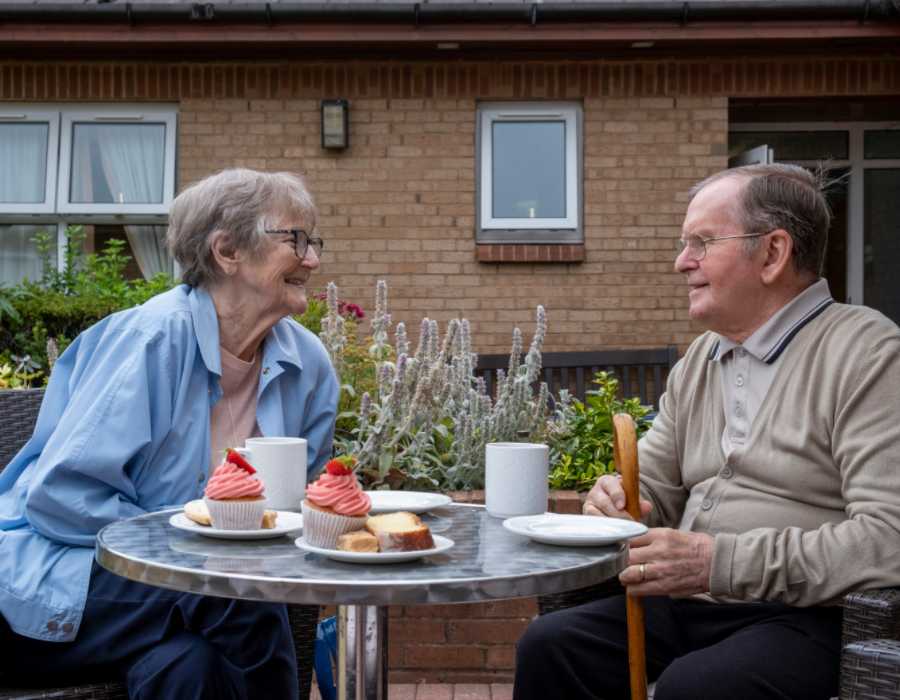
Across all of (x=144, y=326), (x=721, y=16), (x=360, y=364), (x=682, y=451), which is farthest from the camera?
(x=721, y=16)

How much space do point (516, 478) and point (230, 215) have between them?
42.6 inches

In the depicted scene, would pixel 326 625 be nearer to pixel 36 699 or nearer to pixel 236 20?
pixel 36 699

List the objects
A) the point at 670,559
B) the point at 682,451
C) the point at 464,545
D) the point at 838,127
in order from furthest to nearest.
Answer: the point at 838,127
the point at 682,451
the point at 670,559
the point at 464,545

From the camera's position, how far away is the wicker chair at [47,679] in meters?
2.24

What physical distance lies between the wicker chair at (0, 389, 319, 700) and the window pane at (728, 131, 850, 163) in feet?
22.8

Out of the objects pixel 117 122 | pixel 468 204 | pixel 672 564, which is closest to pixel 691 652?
pixel 672 564

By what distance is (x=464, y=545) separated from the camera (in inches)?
81.8

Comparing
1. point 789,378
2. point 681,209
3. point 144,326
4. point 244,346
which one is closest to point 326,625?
point 244,346

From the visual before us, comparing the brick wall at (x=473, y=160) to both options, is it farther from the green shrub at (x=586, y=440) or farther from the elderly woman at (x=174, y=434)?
the elderly woman at (x=174, y=434)

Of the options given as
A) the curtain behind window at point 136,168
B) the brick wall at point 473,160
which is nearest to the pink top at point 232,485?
the brick wall at point 473,160

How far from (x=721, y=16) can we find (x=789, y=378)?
5.68 metres

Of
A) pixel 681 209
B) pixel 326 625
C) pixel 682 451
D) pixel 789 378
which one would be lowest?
pixel 326 625

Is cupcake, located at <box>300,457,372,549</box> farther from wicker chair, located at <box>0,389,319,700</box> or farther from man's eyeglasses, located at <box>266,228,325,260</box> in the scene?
man's eyeglasses, located at <box>266,228,325,260</box>

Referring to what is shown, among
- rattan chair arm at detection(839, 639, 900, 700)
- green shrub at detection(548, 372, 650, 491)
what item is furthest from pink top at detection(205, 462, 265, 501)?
green shrub at detection(548, 372, 650, 491)
